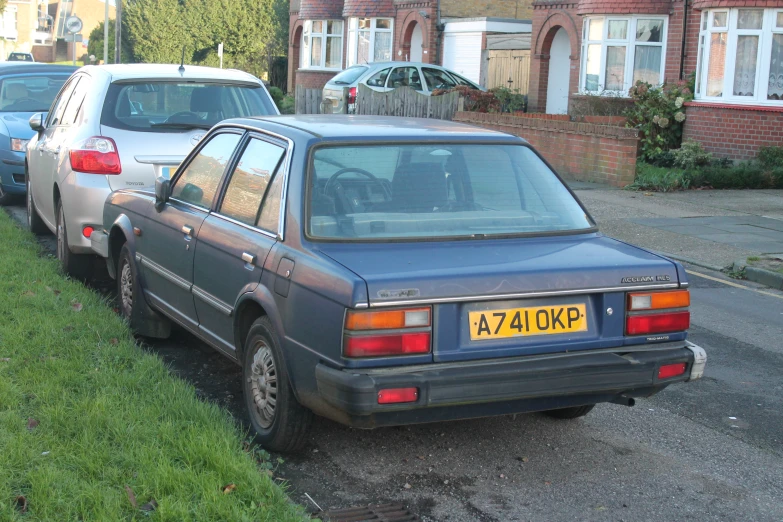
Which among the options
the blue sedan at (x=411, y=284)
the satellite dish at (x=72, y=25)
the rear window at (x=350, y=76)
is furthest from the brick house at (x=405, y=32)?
the blue sedan at (x=411, y=284)

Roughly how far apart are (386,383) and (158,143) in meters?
4.54

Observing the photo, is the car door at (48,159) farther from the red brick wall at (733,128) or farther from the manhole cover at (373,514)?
the red brick wall at (733,128)

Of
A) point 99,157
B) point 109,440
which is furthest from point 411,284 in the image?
point 99,157

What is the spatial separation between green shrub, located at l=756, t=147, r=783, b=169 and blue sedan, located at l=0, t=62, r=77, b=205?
38.3 ft

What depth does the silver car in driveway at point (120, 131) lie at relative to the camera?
304 inches

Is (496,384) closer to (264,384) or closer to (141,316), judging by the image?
(264,384)

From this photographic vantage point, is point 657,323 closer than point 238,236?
Yes

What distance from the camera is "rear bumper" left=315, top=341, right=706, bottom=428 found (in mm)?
3977

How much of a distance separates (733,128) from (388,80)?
→ 9804mm

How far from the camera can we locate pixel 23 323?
245 inches

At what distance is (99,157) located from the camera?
7719 mm

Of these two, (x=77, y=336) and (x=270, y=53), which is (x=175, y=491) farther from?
(x=270, y=53)

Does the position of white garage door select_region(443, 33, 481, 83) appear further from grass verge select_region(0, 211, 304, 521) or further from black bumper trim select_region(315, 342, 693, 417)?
black bumper trim select_region(315, 342, 693, 417)

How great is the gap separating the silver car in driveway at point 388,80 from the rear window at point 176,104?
16323mm
